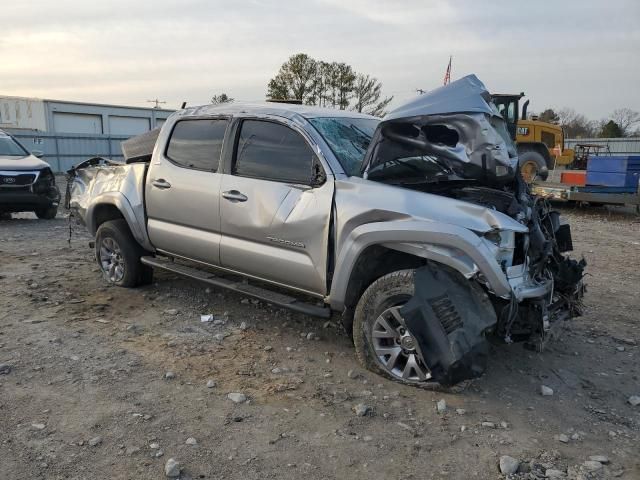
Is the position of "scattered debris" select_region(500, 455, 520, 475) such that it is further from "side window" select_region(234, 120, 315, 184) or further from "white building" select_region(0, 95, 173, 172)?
"white building" select_region(0, 95, 173, 172)

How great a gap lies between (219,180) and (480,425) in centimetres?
292

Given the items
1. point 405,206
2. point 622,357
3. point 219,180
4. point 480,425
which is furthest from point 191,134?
point 622,357

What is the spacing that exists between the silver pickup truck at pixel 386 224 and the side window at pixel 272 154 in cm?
1

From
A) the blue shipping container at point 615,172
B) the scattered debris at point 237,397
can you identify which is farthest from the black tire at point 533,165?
the scattered debris at point 237,397

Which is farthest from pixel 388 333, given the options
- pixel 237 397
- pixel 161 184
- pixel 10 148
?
pixel 10 148

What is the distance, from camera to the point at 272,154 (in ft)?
15.3

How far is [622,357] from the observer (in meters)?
4.54

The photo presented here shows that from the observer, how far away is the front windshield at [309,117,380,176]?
4.39 m

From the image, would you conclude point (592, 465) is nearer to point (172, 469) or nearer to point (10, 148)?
point (172, 469)

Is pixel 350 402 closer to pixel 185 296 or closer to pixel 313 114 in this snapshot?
pixel 313 114

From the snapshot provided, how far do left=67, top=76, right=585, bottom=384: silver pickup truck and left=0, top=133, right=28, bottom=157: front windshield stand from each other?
7.66 meters

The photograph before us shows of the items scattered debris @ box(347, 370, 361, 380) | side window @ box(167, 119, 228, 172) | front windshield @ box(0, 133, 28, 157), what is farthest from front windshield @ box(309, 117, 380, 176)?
front windshield @ box(0, 133, 28, 157)

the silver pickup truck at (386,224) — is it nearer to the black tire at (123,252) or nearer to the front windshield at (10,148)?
the black tire at (123,252)

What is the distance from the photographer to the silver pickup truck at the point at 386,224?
3.60m
